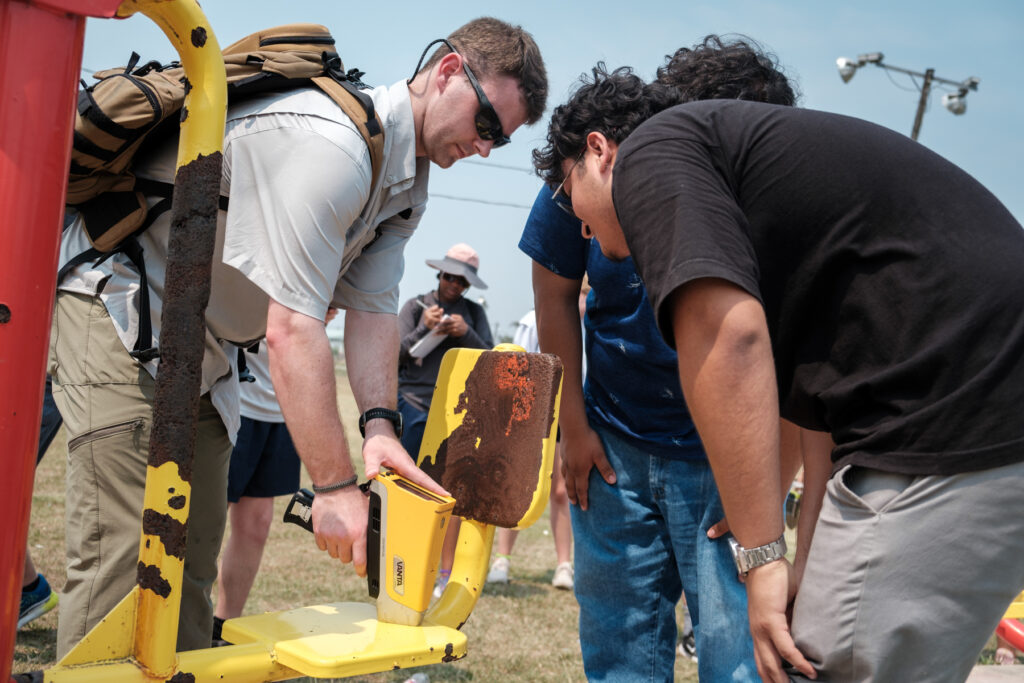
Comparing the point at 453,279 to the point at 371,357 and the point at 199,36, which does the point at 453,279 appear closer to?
the point at 371,357

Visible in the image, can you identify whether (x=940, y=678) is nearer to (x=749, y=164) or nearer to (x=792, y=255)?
(x=792, y=255)

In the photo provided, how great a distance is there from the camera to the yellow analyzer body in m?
1.92

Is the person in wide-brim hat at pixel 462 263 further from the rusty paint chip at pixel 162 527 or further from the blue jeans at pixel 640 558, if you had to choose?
the rusty paint chip at pixel 162 527

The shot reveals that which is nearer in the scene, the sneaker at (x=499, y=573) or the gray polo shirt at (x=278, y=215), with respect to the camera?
the gray polo shirt at (x=278, y=215)

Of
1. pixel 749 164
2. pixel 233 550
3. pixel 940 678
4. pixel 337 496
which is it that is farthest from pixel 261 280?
pixel 233 550

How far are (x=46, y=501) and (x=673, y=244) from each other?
6340mm

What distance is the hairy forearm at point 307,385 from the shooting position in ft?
6.16

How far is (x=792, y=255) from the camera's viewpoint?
1386 millimetres

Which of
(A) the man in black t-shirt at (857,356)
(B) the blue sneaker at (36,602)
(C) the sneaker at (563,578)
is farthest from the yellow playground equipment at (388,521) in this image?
(C) the sneaker at (563,578)

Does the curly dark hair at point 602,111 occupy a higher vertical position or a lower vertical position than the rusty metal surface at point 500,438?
higher

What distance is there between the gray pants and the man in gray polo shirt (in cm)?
99

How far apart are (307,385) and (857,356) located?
109 cm

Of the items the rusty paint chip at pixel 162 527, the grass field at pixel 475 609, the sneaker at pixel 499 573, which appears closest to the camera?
the rusty paint chip at pixel 162 527

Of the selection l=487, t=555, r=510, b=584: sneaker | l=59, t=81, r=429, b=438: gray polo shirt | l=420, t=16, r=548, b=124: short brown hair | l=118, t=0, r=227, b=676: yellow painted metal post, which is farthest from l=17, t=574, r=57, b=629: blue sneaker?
l=420, t=16, r=548, b=124: short brown hair
